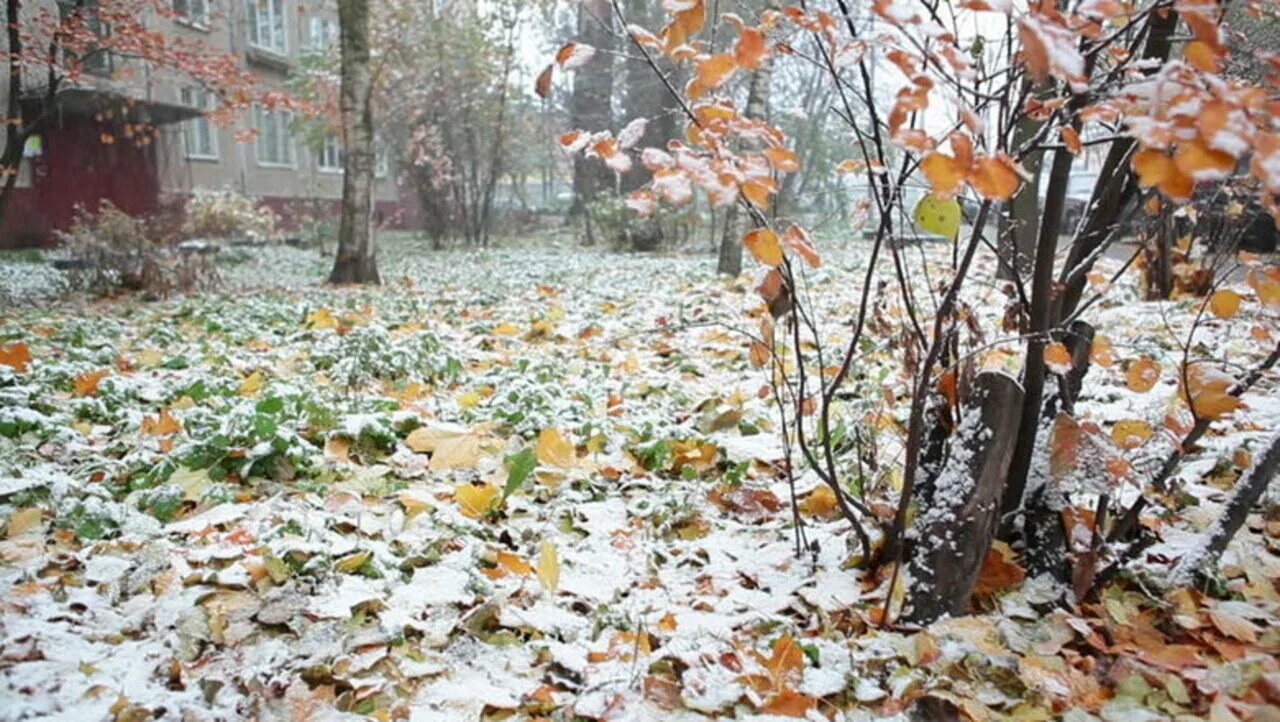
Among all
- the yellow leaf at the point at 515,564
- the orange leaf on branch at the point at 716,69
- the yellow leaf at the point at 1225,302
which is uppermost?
the orange leaf on branch at the point at 716,69

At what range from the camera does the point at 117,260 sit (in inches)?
355

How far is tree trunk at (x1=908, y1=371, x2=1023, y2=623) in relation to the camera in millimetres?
1996

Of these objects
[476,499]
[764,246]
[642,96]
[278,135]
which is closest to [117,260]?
[476,499]

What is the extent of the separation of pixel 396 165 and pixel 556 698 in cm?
1996

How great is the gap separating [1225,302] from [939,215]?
0.78 meters

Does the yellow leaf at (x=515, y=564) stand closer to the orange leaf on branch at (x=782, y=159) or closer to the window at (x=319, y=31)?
the orange leaf on branch at (x=782, y=159)

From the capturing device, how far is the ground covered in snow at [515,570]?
1784mm

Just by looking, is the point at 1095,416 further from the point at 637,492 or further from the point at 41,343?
the point at 41,343

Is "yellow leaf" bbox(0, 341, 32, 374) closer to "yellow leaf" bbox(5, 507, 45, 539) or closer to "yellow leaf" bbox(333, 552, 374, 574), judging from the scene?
"yellow leaf" bbox(5, 507, 45, 539)

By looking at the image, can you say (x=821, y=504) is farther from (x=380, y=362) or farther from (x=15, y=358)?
(x=15, y=358)

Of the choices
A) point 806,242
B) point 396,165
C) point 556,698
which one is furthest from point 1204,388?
point 396,165

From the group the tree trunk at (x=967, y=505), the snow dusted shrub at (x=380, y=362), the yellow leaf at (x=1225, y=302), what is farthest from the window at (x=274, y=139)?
the yellow leaf at (x=1225, y=302)

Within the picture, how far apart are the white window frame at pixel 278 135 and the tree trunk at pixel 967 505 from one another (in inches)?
965

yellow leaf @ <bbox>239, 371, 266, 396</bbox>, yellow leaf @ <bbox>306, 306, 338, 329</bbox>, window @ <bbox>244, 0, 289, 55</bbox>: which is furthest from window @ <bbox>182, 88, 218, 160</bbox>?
yellow leaf @ <bbox>239, 371, 266, 396</bbox>
